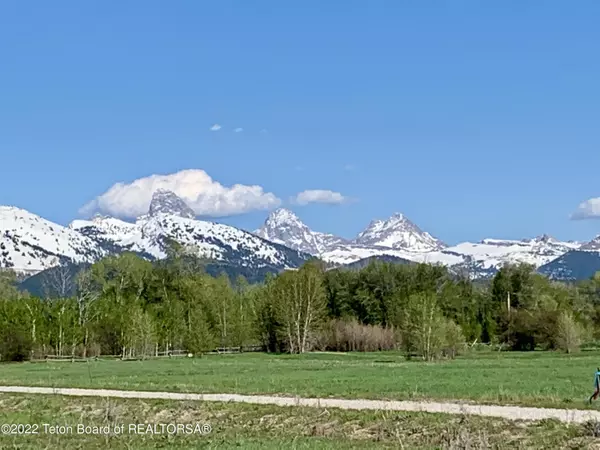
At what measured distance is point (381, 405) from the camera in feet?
98.6

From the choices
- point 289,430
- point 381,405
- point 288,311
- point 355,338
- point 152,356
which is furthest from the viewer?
point 355,338

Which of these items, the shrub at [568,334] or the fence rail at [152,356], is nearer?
the shrub at [568,334]

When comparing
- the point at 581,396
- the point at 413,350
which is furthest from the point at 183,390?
the point at 413,350

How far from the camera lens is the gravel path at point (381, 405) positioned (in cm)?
2584

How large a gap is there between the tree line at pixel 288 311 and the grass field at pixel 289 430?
55218mm

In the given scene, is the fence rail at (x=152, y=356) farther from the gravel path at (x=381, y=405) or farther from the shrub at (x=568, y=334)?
the gravel path at (x=381, y=405)

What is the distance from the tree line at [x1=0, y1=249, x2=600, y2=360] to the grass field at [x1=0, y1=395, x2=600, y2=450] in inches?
2174

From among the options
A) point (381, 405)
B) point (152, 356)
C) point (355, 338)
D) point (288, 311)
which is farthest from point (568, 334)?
→ point (381, 405)

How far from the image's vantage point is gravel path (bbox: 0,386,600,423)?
84.8 feet

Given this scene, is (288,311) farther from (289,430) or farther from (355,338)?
(289,430)

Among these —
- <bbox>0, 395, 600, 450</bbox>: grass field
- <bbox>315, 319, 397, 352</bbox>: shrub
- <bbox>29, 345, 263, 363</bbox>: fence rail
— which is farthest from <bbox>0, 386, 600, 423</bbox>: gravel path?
<bbox>315, 319, 397, 352</bbox>: shrub

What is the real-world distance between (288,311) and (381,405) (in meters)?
80.6

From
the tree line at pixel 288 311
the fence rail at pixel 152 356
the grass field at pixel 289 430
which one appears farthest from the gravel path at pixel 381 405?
the fence rail at pixel 152 356

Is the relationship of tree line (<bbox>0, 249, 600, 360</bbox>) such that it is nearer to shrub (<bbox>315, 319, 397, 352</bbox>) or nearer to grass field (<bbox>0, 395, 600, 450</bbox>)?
shrub (<bbox>315, 319, 397, 352</bbox>)
